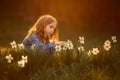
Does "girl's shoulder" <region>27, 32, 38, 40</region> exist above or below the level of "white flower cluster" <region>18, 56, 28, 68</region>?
above

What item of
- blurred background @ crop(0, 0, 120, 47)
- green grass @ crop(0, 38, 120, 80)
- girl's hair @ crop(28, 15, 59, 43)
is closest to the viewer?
green grass @ crop(0, 38, 120, 80)

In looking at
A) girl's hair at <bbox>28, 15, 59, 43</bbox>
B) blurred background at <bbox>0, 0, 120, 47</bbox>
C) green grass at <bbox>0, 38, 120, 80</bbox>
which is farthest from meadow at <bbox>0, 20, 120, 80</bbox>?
blurred background at <bbox>0, 0, 120, 47</bbox>

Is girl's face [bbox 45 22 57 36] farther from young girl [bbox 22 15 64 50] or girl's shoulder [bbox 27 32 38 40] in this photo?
girl's shoulder [bbox 27 32 38 40]

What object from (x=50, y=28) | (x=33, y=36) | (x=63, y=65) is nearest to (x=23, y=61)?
(x=63, y=65)

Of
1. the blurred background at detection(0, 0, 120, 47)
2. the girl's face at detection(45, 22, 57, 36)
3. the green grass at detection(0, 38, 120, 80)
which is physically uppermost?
the blurred background at detection(0, 0, 120, 47)

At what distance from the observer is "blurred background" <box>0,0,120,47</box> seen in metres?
16.4

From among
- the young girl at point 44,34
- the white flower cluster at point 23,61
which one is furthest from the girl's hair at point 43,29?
the white flower cluster at point 23,61

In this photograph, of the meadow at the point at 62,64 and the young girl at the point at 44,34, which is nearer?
the meadow at the point at 62,64

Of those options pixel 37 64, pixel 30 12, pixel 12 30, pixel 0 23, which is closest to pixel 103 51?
pixel 37 64

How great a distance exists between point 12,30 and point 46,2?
3.98 meters

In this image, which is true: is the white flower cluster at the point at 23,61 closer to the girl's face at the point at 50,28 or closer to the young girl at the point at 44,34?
the young girl at the point at 44,34

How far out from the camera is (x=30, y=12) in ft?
65.8

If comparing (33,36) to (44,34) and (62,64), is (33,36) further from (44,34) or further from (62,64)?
(62,64)

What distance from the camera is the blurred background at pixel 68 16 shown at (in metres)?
16.4
